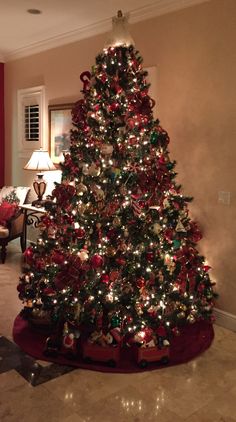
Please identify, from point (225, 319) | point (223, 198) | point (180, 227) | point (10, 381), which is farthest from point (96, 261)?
point (225, 319)

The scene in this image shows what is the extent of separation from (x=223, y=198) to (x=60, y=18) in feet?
8.51

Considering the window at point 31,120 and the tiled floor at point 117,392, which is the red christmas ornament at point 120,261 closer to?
the tiled floor at point 117,392

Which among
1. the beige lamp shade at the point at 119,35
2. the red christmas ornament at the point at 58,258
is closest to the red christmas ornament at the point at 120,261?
the red christmas ornament at the point at 58,258

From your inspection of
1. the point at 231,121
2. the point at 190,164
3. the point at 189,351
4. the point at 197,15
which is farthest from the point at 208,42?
the point at 189,351

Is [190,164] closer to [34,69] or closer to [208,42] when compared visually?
[208,42]

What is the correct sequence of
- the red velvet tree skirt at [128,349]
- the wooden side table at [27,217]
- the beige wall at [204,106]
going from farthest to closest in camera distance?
the wooden side table at [27,217], the beige wall at [204,106], the red velvet tree skirt at [128,349]

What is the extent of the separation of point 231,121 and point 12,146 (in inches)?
146

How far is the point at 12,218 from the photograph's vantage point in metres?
5.04

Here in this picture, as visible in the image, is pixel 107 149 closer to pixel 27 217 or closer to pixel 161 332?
pixel 161 332

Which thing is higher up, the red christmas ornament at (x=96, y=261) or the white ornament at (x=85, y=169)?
the white ornament at (x=85, y=169)

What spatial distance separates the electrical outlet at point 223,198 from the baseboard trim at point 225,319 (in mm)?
Answer: 953

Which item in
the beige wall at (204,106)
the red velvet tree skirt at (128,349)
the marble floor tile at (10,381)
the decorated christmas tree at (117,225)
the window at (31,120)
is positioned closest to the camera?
the marble floor tile at (10,381)

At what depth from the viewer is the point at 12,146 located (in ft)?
19.7

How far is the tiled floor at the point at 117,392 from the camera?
228 centimetres
